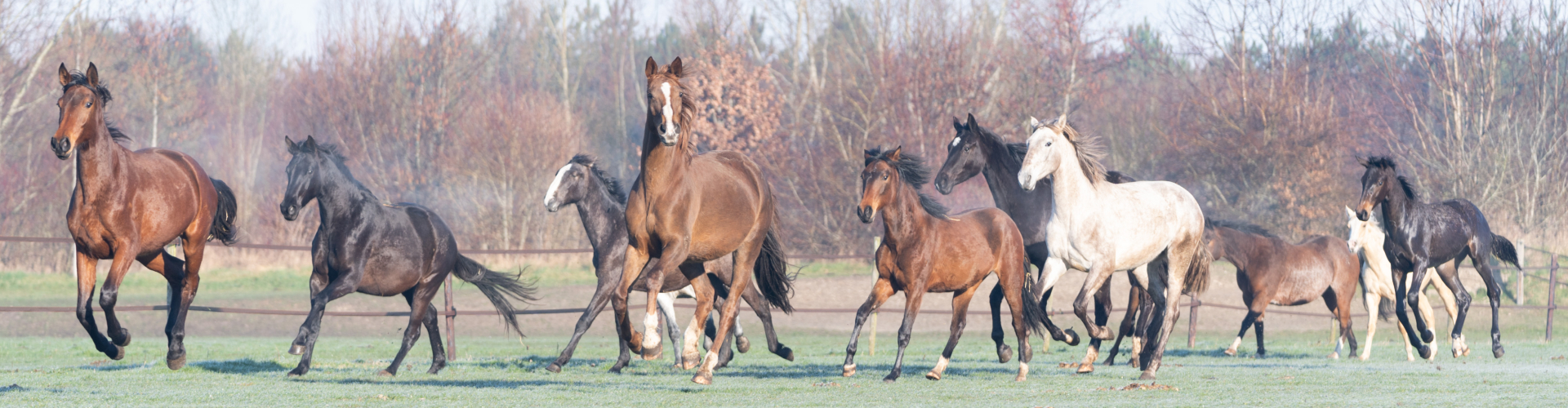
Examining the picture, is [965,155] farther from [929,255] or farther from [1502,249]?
[1502,249]

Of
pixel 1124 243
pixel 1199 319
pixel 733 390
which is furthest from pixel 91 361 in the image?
pixel 1199 319

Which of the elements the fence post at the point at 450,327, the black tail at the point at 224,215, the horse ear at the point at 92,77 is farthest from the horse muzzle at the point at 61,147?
→ the fence post at the point at 450,327

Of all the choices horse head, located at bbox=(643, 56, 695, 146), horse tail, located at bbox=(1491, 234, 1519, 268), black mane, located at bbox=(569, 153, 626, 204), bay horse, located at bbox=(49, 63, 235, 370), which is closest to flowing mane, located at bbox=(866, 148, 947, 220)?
horse head, located at bbox=(643, 56, 695, 146)

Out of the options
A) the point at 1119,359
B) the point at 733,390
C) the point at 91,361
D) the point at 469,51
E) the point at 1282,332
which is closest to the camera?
the point at 733,390

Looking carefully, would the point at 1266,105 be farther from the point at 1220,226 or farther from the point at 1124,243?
the point at 1124,243

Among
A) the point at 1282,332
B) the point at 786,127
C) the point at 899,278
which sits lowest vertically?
the point at 1282,332

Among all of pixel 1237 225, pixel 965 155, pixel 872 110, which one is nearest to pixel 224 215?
pixel 965 155

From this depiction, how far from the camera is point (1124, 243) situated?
25.8 feet

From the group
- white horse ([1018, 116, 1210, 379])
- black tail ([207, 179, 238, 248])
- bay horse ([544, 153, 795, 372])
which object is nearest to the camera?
white horse ([1018, 116, 1210, 379])

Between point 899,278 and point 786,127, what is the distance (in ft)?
64.6

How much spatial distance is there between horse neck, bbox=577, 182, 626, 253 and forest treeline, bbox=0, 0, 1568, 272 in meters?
13.8

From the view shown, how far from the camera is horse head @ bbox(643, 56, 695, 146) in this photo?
20.1ft

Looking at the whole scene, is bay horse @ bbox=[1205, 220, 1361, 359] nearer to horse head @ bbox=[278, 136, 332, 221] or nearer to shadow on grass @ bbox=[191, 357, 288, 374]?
horse head @ bbox=[278, 136, 332, 221]

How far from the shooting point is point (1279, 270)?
11.4 m
